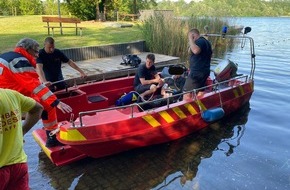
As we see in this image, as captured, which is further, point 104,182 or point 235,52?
point 235,52

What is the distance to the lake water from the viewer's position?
4.07m

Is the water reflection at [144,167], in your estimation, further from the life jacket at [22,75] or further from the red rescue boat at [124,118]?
the life jacket at [22,75]

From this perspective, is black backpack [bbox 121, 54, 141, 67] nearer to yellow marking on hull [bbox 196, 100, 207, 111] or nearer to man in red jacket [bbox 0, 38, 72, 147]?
yellow marking on hull [bbox 196, 100, 207, 111]

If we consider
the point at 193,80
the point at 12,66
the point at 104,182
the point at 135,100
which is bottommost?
the point at 104,182

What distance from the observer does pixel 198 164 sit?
15.1ft

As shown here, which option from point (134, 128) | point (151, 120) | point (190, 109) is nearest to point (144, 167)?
point (134, 128)

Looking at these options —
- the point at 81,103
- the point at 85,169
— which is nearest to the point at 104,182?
the point at 85,169

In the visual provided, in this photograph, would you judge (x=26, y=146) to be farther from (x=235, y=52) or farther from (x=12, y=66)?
(x=235, y=52)

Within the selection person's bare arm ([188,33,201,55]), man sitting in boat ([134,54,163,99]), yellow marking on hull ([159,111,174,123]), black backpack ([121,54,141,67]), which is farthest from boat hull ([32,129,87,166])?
black backpack ([121,54,141,67])

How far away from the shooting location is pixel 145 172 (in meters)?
4.30

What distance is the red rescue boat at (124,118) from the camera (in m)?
4.10

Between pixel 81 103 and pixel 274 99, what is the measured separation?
543 centimetres

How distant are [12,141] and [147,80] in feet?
12.8

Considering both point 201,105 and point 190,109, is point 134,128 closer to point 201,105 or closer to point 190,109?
point 190,109
